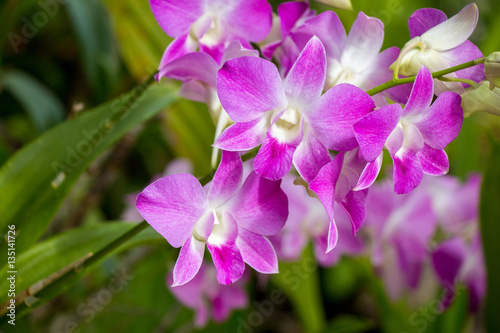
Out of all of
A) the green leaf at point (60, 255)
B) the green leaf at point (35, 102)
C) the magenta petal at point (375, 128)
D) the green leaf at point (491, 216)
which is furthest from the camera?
the green leaf at point (35, 102)

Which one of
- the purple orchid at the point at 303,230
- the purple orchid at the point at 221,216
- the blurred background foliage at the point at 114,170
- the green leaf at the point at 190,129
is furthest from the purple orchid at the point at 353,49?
the green leaf at the point at 190,129

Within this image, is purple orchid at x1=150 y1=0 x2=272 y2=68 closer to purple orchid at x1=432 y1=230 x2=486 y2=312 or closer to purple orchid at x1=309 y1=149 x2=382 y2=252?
purple orchid at x1=309 y1=149 x2=382 y2=252

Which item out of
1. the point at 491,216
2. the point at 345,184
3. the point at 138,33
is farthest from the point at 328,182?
the point at 138,33

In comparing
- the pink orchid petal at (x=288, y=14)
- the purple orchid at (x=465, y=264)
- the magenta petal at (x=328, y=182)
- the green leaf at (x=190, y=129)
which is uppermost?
the pink orchid petal at (x=288, y=14)

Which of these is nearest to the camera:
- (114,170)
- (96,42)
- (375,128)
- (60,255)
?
(375,128)

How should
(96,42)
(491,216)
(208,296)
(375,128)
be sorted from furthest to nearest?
(96,42), (208,296), (491,216), (375,128)

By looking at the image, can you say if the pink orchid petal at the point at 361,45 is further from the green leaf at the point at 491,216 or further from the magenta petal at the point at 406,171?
the green leaf at the point at 491,216

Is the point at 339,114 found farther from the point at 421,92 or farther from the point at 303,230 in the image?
the point at 303,230

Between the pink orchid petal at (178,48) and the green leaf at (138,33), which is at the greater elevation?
the pink orchid petal at (178,48)
